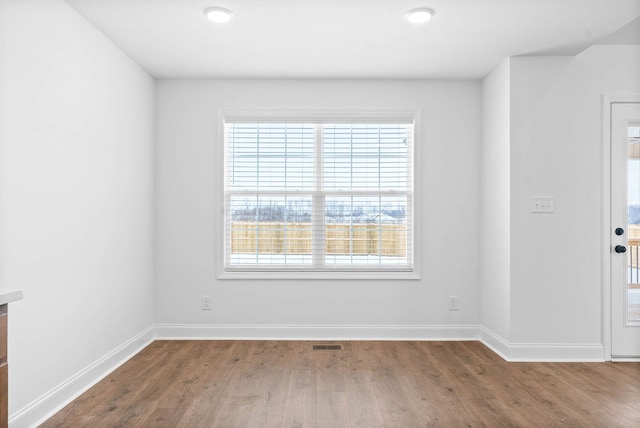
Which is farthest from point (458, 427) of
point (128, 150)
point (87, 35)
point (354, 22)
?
point (87, 35)

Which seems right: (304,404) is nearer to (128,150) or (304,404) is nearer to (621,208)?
(128,150)

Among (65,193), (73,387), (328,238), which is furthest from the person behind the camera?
(328,238)

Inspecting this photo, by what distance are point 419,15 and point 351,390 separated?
2.53 meters

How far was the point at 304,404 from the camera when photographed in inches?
106

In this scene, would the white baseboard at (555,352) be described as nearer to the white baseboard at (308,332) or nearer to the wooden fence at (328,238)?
the white baseboard at (308,332)

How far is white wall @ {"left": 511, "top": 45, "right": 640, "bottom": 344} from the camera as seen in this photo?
354 centimetres

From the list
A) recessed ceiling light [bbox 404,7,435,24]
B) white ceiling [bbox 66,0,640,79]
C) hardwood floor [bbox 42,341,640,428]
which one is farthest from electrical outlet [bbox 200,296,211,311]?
recessed ceiling light [bbox 404,7,435,24]

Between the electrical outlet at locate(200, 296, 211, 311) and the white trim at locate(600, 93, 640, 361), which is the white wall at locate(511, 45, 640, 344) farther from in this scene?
the electrical outlet at locate(200, 296, 211, 311)

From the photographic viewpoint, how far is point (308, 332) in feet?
13.5

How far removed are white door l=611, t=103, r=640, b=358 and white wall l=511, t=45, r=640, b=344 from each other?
5.0 inches

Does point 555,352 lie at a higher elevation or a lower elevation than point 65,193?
lower

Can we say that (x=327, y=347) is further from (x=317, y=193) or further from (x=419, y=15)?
(x=419, y=15)

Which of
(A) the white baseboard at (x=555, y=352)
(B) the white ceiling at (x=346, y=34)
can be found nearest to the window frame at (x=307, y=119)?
(B) the white ceiling at (x=346, y=34)

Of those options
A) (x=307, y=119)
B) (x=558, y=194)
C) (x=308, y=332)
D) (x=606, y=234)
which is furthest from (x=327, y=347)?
(x=606, y=234)
